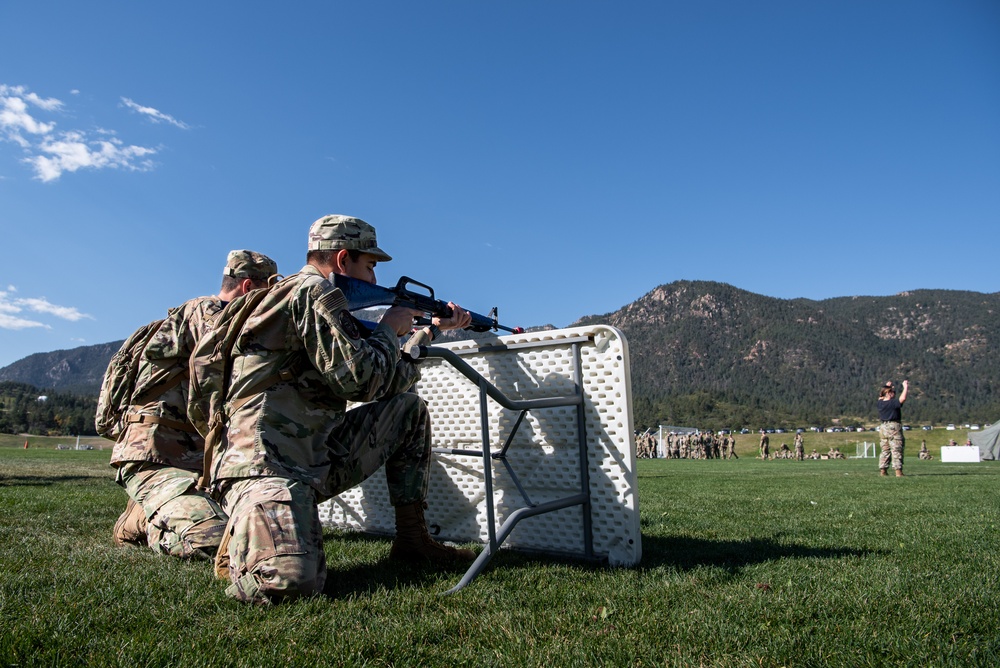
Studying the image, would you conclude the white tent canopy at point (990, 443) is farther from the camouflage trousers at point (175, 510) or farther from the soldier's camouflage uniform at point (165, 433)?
the camouflage trousers at point (175, 510)

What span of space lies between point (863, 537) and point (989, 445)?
148 ft

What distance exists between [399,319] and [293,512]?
1.27 meters

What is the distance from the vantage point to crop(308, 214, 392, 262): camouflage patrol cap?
12.1ft

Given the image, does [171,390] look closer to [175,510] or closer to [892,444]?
[175,510]

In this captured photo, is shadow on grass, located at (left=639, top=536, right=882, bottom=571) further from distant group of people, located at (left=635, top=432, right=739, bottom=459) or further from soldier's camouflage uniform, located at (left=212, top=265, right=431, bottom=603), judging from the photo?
distant group of people, located at (left=635, top=432, right=739, bottom=459)

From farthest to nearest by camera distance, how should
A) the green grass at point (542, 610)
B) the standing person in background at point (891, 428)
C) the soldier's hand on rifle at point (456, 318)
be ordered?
the standing person in background at point (891, 428) < the soldier's hand on rifle at point (456, 318) < the green grass at point (542, 610)

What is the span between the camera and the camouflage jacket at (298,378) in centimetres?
322

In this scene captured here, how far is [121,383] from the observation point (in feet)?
16.5

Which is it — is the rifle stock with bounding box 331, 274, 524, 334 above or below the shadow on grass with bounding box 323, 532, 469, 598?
above

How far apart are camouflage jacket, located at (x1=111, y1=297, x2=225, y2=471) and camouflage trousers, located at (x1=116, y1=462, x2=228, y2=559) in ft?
0.50

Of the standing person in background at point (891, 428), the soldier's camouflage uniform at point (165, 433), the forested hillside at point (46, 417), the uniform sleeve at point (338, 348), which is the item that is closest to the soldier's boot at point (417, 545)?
the uniform sleeve at point (338, 348)

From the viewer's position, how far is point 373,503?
4.95 m

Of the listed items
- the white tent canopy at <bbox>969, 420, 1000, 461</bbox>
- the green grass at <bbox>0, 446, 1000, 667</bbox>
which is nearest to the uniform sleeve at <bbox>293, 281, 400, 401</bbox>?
the green grass at <bbox>0, 446, 1000, 667</bbox>

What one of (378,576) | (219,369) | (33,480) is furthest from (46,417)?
(378,576)
